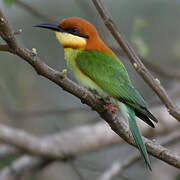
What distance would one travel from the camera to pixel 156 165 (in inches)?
154

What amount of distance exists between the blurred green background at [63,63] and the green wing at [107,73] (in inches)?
70.1

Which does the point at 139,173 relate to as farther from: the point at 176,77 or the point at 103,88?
the point at 103,88

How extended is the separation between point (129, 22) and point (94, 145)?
8.45ft

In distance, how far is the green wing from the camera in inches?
86.7

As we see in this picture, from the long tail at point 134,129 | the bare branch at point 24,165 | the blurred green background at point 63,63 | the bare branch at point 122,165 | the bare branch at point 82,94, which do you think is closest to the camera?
the bare branch at point 82,94

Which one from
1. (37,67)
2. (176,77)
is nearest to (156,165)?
(176,77)

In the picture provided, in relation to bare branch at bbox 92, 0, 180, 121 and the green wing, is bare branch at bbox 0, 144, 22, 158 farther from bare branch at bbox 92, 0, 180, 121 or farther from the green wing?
bare branch at bbox 92, 0, 180, 121

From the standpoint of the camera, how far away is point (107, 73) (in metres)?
2.38

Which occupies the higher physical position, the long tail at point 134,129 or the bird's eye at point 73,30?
the bird's eye at point 73,30

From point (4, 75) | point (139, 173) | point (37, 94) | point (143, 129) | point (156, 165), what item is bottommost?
point (139, 173)

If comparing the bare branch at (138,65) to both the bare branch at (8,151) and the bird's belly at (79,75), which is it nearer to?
the bird's belly at (79,75)

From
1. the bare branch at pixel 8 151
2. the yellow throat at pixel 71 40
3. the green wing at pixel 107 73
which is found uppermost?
the yellow throat at pixel 71 40

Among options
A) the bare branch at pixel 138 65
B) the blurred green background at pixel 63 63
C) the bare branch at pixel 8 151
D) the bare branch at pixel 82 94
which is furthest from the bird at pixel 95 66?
the blurred green background at pixel 63 63

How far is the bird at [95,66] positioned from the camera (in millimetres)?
2178
